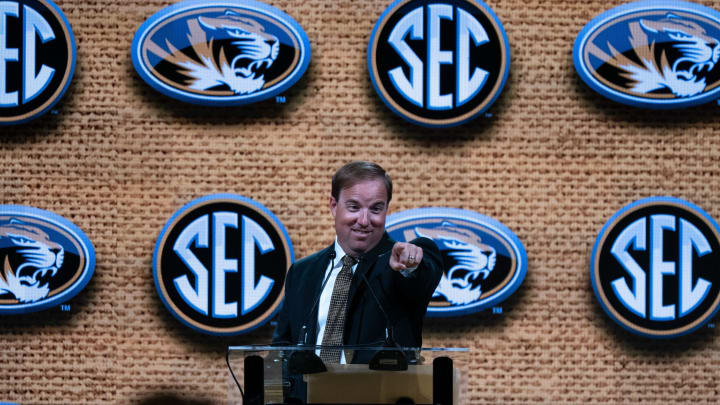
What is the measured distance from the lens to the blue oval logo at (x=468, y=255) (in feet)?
13.4

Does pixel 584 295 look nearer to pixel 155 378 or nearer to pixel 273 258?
pixel 273 258

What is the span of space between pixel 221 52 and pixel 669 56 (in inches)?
92.7

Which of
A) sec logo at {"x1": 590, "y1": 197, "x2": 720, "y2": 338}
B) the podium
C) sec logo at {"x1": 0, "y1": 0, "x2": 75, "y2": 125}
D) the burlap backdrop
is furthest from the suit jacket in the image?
sec logo at {"x1": 0, "y1": 0, "x2": 75, "y2": 125}

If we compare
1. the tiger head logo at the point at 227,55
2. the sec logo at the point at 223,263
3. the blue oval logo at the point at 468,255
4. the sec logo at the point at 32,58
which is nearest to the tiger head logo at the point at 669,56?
the blue oval logo at the point at 468,255

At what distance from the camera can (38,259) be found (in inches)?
163

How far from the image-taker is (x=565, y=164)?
4.22 m

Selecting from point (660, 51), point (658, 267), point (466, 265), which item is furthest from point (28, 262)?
point (660, 51)

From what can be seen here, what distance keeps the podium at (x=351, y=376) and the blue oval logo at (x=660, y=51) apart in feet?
9.48

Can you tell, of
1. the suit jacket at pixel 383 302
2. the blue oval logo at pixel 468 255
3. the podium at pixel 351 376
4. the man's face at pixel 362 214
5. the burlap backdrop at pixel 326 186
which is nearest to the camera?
the podium at pixel 351 376

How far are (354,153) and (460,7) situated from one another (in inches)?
37.4

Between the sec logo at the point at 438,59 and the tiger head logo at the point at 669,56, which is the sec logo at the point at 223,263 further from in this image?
the tiger head logo at the point at 669,56

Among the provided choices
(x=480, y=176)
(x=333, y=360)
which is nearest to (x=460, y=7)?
(x=480, y=176)

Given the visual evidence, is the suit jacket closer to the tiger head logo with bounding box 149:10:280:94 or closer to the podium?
the podium

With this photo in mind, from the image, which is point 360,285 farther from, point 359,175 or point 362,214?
point 359,175
